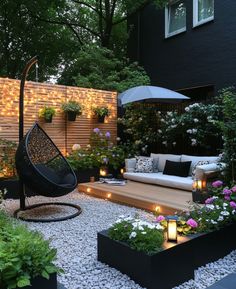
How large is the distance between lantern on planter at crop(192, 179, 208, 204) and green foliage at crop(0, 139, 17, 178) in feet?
11.6

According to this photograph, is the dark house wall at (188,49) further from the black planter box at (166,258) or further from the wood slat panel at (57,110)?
the black planter box at (166,258)

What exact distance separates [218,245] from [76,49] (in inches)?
463

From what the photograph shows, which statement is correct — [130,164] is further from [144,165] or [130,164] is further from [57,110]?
[57,110]

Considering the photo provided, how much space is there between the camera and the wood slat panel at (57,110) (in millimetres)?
6031

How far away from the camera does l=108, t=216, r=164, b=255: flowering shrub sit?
2525 mm

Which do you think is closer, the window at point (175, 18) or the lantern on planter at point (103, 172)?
the lantern on planter at point (103, 172)

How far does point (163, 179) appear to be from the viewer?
575 centimetres

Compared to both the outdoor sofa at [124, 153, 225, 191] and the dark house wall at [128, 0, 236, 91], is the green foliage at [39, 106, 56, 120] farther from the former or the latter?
the dark house wall at [128, 0, 236, 91]

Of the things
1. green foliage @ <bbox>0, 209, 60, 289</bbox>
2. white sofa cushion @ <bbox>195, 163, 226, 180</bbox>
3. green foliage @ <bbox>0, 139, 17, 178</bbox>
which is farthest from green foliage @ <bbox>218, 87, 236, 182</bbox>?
green foliage @ <bbox>0, 139, 17, 178</bbox>

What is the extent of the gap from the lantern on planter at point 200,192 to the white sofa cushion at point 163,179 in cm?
69

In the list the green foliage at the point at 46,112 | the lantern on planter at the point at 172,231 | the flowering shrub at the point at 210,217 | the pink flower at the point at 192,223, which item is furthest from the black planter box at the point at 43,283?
the green foliage at the point at 46,112

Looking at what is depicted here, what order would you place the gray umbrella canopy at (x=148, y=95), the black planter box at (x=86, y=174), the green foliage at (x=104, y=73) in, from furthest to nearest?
the green foliage at (x=104, y=73)
the black planter box at (x=86, y=174)
the gray umbrella canopy at (x=148, y=95)

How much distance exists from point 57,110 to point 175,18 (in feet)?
17.2

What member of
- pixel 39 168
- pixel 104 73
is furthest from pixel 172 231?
pixel 104 73
